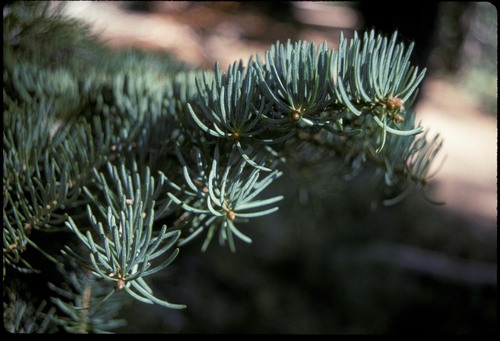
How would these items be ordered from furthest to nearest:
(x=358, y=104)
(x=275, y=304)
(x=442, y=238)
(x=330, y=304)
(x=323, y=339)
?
(x=442, y=238) < (x=330, y=304) < (x=275, y=304) < (x=323, y=339) < (x=358, y=104)

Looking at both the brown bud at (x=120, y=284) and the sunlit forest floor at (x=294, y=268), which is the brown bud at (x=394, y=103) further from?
the sunlit forest floor at (x=294, y=268)

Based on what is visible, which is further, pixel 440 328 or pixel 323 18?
pixel 323 18

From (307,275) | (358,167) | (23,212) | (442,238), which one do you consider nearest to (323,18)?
(442,238)

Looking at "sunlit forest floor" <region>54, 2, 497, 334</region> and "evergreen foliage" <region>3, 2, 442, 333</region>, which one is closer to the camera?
"evergreen foliage" <region>3, 2, 442, 333</region>

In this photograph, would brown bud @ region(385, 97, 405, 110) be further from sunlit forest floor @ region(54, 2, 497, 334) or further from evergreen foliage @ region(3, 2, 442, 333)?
sunlit forest floor @ region(54, 2, 497, 334)

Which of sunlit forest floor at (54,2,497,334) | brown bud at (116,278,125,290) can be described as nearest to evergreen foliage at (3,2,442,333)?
brown bud at (116,278,125,290)

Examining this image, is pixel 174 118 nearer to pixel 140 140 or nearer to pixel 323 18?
pixel 140 140

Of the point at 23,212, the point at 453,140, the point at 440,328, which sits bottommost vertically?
the point at 453,140

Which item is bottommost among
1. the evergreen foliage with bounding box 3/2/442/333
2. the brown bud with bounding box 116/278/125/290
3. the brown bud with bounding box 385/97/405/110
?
the brown bud with bounding box 116/278/125/290

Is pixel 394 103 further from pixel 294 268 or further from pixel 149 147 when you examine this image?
pixel 294 268
